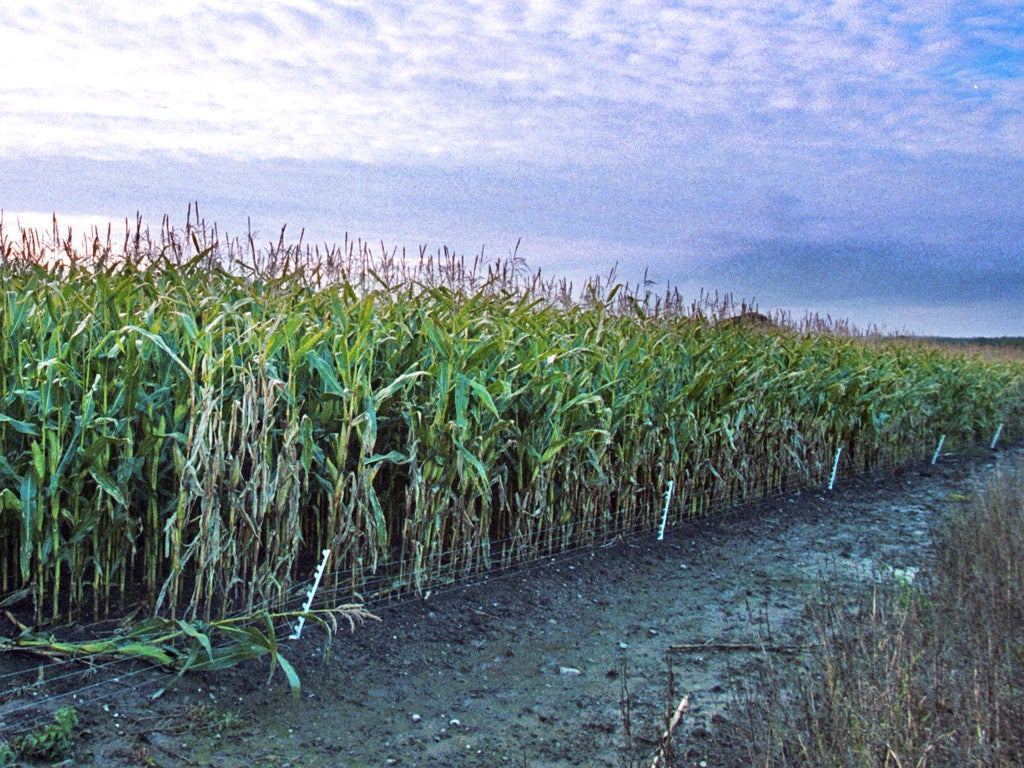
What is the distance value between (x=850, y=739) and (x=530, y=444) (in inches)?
98.7

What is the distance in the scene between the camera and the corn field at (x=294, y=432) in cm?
362

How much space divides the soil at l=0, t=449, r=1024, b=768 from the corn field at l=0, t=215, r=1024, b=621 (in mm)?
317

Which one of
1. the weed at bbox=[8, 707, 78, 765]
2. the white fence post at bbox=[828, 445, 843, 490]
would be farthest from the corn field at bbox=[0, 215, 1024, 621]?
the white fence post at bbox=[828, 445, 843, 490]

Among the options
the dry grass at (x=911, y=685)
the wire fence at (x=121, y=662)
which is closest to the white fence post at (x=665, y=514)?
the wire fence at (x=121, y=662)

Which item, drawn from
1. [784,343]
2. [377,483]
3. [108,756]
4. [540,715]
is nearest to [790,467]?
[784,343]

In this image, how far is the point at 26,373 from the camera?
3912 millimetres

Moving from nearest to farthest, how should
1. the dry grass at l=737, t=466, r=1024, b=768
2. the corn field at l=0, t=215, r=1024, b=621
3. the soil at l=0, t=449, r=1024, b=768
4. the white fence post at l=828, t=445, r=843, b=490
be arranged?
the dry grass at l=737, t=466, r=1024, b=768 < the soil at l=0, t=449, r=1024, b=768 < the corn field at l=0, t=215, r=1024, b=621 < the white fence post at l=828, t=445, r=843, b=490

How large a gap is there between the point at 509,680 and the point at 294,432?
1420 millimetres

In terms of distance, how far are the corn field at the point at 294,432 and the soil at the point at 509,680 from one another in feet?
1.04

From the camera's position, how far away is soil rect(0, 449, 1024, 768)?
3117 mm

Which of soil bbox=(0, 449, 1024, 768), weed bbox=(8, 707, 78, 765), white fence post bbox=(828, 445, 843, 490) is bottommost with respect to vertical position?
soil bbox=(0, 449, 1024, 768)

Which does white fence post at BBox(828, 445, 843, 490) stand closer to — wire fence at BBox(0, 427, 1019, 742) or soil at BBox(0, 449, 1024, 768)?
soil at BBox(0, 449, 1024, 768)

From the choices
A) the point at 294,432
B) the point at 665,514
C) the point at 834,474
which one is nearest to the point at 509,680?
the point at 294,432

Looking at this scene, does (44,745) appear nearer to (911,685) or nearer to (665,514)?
(911,685)
